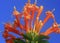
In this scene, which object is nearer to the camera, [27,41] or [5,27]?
[27,41]

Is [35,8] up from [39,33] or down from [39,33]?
up

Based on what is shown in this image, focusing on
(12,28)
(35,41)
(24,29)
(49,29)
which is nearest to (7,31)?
(12,28)

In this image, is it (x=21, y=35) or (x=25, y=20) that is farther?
(x=25, y=20)

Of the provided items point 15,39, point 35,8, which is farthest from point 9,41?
point 35,8

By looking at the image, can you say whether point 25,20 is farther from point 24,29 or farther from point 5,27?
point 5,27

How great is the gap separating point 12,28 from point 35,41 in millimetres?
720

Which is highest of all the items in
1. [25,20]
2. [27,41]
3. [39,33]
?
[25,20]

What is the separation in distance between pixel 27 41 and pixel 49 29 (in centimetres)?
87

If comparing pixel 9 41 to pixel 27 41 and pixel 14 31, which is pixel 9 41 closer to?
pixel 14 31

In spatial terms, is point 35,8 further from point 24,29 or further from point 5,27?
point 5,27

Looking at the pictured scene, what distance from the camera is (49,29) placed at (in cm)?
504

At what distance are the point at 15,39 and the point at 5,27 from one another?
50cm

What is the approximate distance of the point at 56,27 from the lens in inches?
196

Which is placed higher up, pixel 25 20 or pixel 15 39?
pixel 25 20
